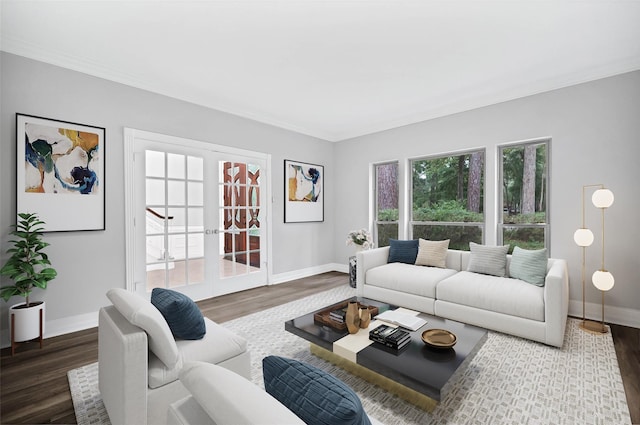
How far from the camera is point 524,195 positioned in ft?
12.8

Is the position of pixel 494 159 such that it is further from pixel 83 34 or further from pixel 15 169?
pixel 15 169

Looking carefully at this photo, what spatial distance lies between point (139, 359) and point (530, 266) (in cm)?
352

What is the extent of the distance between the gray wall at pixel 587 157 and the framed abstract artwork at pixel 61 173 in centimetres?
459

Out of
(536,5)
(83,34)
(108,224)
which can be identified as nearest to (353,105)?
(536,5)

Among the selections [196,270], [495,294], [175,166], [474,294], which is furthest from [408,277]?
[175,166]

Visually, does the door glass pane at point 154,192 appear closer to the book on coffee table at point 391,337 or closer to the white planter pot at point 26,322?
the white planter pot at point 26,322

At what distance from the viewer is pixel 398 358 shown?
1875mm

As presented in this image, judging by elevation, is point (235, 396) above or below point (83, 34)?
below

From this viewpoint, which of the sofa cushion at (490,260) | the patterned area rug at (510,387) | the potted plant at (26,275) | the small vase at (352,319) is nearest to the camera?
the patterned area rug at (510,387)

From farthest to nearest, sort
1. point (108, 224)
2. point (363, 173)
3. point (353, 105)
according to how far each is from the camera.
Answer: point (363, 173), point (353, 105), point (108, 224)

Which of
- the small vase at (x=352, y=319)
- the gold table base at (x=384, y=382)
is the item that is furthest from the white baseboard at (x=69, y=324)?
the small vase at (x=352, y=319)

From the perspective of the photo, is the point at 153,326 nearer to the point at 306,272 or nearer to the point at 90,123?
the point at 90,123

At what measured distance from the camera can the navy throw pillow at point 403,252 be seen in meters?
4.14

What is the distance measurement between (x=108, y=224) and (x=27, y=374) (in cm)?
148
